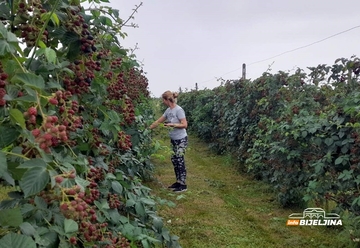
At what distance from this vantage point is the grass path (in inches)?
141

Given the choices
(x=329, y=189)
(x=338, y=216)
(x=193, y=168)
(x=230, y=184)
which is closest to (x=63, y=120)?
(x=329, y=189)

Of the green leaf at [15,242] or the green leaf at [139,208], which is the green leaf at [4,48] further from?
the green leaf at [139,208]

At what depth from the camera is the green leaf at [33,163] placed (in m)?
0.79

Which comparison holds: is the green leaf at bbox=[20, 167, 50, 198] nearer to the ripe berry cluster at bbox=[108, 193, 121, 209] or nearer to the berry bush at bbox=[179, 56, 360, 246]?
the ripe berry cluster at bbox=[108, 193, 121, 209]

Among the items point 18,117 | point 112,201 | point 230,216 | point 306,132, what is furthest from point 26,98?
point 230,216

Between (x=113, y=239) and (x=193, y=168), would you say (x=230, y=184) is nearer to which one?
(x=193, y=168)

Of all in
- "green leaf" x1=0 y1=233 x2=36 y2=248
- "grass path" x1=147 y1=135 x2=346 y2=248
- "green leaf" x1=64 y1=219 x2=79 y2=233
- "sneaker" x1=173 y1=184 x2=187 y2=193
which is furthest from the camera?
"sneaker" x1=173 y1=184 x2=187 y2=193

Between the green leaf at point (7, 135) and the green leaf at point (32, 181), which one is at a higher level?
→ the green leaf at point (7, 135)

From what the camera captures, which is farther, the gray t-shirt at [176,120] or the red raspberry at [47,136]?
the gray t-shirt at [176,120]

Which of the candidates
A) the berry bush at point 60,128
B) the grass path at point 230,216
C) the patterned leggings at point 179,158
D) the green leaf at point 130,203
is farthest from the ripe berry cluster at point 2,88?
the patterned leggings at point 179,158

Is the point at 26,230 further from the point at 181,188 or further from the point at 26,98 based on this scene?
the point at 181,188

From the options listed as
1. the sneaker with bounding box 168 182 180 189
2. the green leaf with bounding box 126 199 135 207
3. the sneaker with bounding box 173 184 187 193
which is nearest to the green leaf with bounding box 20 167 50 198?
the green leaf with bounding box 126 199 135 207

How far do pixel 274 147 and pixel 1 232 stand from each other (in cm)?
394

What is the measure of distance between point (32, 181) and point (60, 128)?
0.13m
